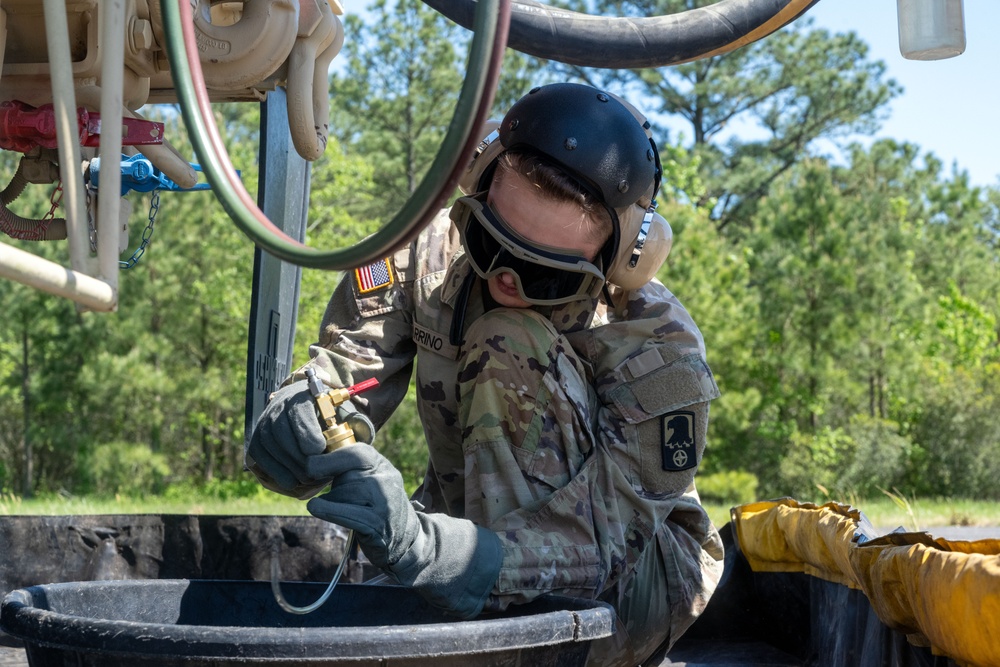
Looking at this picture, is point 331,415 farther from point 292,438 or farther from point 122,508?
point 122,508

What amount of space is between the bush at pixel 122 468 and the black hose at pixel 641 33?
1662 centimetres

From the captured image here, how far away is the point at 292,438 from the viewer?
170 centimetres

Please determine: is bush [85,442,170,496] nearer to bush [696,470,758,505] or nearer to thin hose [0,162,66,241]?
bush [696,470,758,505]

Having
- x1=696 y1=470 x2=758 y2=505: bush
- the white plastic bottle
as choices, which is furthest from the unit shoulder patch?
x1=696 y1=470 x2=758 y2=505: bush

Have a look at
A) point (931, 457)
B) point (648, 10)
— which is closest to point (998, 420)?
point (931, 457)

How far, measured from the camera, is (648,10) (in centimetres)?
2216

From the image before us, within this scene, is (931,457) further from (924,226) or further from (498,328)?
(498,328)

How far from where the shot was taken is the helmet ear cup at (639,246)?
202cm

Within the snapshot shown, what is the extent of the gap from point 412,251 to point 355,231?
1598cm

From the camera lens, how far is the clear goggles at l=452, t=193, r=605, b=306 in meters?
1.88

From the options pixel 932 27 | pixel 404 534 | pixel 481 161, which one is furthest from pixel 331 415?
pixel 932 27

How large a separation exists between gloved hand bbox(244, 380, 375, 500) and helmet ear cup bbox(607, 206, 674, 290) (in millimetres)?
572

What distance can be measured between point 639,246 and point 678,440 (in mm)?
359

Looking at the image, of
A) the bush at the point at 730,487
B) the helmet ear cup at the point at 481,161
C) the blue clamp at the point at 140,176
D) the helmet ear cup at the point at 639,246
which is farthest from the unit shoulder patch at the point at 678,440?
the bush at the point at 730,487
